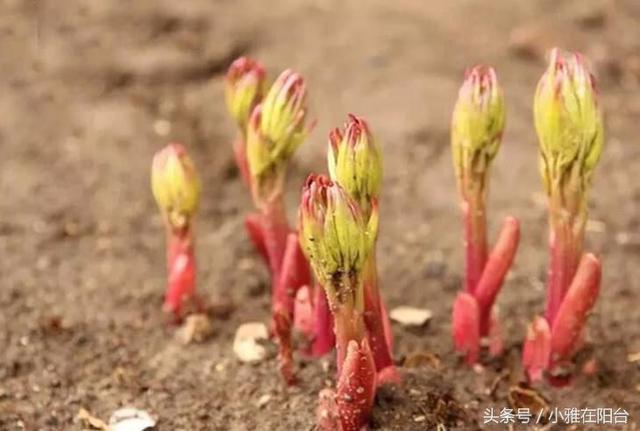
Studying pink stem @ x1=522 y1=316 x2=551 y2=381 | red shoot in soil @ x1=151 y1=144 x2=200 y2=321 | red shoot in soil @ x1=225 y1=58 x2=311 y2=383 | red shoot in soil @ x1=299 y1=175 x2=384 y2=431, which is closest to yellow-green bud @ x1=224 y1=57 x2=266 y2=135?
→ red shoot in soil @ x1=225 y1=58 x2=311 y2=383

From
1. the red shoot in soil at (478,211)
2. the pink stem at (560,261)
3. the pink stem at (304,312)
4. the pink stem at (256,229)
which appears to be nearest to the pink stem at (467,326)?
the red shoot in soil at (478,211)

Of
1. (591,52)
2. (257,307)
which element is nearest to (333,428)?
A: (257,307)

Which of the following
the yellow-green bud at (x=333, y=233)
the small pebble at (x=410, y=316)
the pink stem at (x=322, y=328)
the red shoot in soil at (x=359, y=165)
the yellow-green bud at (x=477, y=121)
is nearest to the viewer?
the yellow-green bud at (x=333, y=233)

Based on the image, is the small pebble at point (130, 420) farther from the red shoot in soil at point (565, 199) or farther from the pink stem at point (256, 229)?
the red shoot in soil at point (565, 199)

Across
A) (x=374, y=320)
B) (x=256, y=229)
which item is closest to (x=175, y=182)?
(x=256, y=229)

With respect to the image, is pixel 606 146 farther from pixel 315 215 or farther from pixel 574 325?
pixel 315 215
